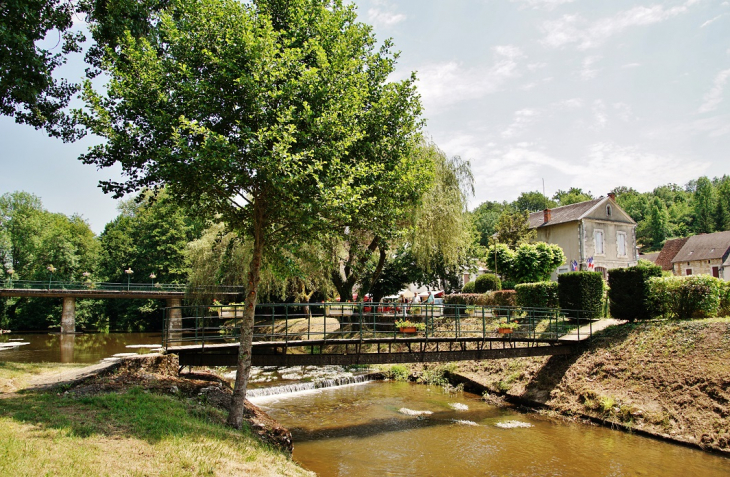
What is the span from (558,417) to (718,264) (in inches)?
1796

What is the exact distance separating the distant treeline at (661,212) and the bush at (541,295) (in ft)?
111

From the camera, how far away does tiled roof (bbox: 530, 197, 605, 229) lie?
1519 inches

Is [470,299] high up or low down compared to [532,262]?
down

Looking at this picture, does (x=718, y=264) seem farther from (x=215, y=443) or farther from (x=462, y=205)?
(x=215, y=443)

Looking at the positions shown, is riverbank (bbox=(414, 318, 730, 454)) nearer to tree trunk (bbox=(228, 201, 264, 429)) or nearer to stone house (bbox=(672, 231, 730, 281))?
tree trunk (bbox=(228, 201, 264, 429))

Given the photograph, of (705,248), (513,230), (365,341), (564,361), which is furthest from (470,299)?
(705,248)

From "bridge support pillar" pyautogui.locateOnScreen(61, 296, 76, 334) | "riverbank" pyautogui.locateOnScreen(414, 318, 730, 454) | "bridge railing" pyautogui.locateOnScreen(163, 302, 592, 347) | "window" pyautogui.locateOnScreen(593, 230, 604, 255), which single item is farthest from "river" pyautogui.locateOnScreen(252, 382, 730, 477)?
"bridge support pillar" pyautogui.locateOnScreen(61, 296, 76, 334)

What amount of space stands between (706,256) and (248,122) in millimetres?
55478

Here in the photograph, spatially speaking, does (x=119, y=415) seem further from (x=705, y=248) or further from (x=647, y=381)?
(x=705, y=248)

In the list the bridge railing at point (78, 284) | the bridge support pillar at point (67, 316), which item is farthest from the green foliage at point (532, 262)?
the bridge support pillar at point (67, 316)

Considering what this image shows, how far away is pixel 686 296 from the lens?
16.1m

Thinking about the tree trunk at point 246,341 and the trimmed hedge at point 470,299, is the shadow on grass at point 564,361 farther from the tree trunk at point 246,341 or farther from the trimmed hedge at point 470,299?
the tree trunk at point 246,341

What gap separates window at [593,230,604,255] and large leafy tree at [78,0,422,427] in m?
32.4

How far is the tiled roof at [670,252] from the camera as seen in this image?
180 feet
